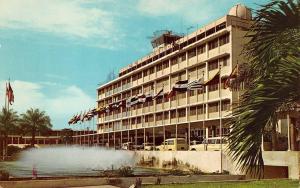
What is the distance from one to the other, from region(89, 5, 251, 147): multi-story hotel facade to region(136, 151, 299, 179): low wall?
358cm

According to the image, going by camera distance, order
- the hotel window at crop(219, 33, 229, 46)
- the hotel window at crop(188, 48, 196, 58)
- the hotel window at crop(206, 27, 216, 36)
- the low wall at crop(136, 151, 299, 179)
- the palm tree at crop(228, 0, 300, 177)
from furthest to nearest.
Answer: the hotel window at crop(188, 48, 196, 58) → the hotel window at crop(206, 27, 216, 36) → the hotel window at crop(219, 33, 229, 46) → the low wall at crop(136, 151, 299, 179) → the palm tree at crop(228, 0, 300, 177)

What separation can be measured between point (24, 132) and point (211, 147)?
203 feet

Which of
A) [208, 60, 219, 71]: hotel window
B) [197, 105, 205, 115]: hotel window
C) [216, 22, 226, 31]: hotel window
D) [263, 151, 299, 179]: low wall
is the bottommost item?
[263, 151, 299, 179]: low wall

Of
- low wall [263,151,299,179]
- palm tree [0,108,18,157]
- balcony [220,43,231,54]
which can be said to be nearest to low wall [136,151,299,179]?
low wall [263,151,299,179]

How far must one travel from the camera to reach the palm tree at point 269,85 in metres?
6.53

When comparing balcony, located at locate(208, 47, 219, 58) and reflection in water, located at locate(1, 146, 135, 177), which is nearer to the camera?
balcony, located at locate(208, 47, 219, 58)

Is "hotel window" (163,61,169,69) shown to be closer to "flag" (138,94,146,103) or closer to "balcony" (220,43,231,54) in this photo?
"flag" (138,94,146,103)

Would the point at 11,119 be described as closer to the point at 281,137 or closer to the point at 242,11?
the point at 242,11

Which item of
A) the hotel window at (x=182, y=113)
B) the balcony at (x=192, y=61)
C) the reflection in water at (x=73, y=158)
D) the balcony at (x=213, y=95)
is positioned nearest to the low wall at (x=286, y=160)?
the balcony at (x=213, y=95)

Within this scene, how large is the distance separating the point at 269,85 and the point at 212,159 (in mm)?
38994

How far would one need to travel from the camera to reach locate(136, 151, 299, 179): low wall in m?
31.2

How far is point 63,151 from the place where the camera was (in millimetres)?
102062

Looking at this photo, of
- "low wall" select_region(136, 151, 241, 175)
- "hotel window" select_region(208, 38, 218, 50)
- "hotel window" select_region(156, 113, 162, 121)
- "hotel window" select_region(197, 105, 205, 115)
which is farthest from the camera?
"hotel window" select_region(156, 113, 162, 121)

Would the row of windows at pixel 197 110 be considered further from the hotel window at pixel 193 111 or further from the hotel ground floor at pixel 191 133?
→ the hotel ground floor at pixel 191 133
